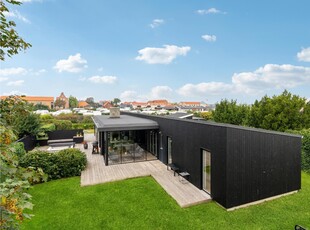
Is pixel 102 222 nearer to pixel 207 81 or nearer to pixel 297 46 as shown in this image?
pixel 297 46

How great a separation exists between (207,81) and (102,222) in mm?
34757

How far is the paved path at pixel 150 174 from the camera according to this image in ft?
25.3

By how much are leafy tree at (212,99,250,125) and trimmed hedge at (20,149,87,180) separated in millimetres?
20136

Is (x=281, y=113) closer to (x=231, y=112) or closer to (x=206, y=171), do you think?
(x=231, y=112)

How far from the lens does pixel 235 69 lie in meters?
28.8

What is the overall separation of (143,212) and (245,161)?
14.2ft

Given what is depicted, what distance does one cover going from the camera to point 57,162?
1007cm

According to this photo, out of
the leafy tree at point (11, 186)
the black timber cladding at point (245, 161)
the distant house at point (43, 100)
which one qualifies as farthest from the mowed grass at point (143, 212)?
the distant house at point (43, 100)

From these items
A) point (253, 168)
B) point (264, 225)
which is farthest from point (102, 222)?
point (253, 168)

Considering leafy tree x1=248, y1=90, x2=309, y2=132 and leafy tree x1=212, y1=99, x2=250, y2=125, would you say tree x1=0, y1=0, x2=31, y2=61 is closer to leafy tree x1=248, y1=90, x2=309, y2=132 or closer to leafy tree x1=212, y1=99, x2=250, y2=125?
leafy tree x1=248, y1=90, x2=309, y2=132

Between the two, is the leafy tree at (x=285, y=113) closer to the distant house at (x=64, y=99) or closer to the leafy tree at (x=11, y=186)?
the leafy tree at (x=11, y=186)

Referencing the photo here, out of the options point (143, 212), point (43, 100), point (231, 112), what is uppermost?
point (43, 100)

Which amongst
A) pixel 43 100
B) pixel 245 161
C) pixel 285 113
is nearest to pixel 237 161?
pixel 245 161

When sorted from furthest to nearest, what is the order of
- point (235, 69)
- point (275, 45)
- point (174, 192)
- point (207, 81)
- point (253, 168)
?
1. point (207, 81)
2. point (235, 69)
3. point (275, 45)
4. point (174, 192)
5. point (253, 168)
